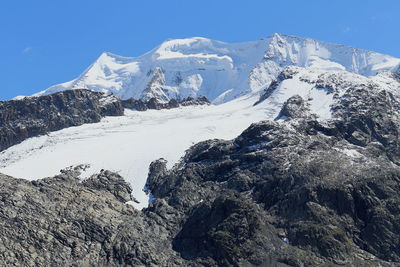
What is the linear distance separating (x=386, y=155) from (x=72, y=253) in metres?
88.8

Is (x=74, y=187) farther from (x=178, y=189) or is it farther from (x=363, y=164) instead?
(x=363, y=164)

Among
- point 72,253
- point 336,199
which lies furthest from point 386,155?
point 72,253

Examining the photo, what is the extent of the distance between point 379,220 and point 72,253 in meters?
64.4

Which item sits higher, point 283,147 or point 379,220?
point 283,147

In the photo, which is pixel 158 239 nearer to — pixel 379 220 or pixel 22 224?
pixel 22 224

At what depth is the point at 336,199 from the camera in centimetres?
17038

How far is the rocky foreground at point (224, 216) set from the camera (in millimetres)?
153875

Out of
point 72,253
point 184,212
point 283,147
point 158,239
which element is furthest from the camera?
point 283,147

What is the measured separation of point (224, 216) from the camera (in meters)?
164

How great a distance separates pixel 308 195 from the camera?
170m

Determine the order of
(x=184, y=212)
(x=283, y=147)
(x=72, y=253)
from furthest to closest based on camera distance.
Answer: (x=283, y=147), (x=184, y=212), (x=72, y=253)

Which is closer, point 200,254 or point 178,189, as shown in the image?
point 200,254

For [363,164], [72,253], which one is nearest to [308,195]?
[363,164]

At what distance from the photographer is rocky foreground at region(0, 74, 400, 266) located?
15388 cm
